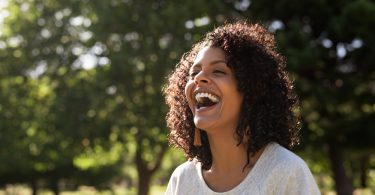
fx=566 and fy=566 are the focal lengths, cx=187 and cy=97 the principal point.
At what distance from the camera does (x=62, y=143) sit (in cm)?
1950

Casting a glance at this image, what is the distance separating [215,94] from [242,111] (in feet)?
0.42

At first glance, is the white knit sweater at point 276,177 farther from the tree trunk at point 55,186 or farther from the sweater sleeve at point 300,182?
the tree trunk at point 55,186

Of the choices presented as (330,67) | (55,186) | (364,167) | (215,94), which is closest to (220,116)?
(215,94)

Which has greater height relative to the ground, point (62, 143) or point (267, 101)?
point (62, 143)

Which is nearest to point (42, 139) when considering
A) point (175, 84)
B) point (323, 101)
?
point (323, 101)

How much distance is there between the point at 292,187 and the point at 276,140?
0.77 ft

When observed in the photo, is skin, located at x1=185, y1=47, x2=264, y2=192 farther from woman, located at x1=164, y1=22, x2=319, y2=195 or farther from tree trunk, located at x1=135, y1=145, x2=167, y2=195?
tree trunk, located at x1=135, y1=145, x2=167, y2=195

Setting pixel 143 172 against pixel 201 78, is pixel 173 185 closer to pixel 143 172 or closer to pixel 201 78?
pixel 201 78

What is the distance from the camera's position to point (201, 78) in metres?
2.16

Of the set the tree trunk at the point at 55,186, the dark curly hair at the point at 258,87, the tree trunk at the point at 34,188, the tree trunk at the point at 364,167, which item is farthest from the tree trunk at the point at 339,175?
the tree trunk at the point at 34,188

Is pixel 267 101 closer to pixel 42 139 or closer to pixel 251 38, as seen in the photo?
pixel 251 38

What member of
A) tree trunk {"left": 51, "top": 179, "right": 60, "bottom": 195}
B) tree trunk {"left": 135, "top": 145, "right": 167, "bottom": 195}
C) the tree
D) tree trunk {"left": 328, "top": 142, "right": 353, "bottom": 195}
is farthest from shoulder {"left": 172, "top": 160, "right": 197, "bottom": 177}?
tree trunk {"left": 51, "top": 179, "right": 60, "bottom": 195}

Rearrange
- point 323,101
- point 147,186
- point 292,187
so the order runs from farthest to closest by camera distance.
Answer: point 147,186 → point 323,101 → point 292,187

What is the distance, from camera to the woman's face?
6.99 feet
